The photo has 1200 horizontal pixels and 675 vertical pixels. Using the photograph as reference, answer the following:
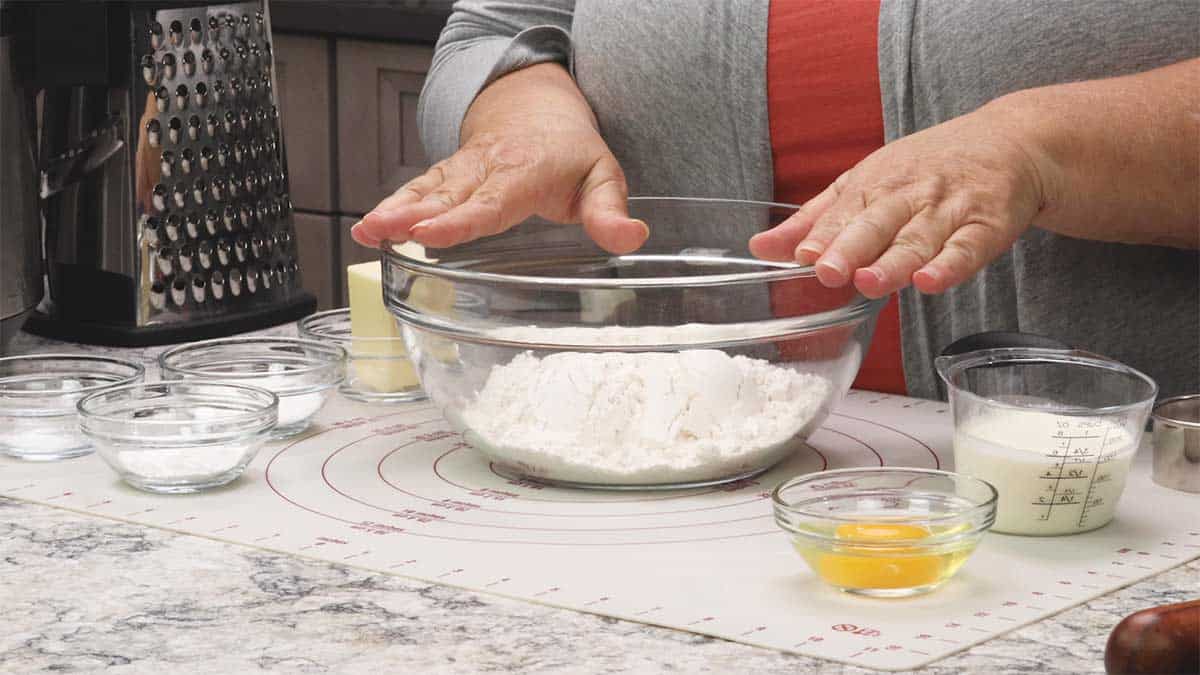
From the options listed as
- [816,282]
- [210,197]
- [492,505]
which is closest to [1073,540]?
[816,282]

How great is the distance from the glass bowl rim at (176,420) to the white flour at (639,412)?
0.15 meters

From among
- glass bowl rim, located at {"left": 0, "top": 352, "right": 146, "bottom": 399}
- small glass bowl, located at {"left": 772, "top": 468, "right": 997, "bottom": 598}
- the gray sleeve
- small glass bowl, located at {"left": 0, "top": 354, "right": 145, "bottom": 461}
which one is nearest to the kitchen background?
the gray sleeve

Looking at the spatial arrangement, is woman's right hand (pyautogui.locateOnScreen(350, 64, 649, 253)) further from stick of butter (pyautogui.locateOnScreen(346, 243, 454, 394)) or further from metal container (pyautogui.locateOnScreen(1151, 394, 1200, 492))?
metal container (pyautogui.locateOnScreen(1151, 394, 1200, 492))

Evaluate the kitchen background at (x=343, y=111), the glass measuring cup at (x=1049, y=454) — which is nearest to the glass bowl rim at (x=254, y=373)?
the glass measuring cup at (x=1049, y=454)

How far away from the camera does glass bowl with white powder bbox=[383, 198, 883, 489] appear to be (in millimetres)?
974

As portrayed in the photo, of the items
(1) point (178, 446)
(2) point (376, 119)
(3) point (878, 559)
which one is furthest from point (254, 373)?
(2) point (376, 119)

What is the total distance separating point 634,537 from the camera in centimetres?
91

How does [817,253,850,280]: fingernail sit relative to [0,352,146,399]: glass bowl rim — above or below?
above

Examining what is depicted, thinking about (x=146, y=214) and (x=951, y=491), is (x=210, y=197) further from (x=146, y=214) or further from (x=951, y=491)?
(x=951, y=491)

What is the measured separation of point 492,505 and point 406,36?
1.93m

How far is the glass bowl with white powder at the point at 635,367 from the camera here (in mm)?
974

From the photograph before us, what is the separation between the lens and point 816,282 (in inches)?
39.8

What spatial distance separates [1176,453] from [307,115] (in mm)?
2304

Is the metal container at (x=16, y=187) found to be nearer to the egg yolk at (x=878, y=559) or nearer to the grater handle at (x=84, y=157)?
the grater handle at (x=84, y=157)
